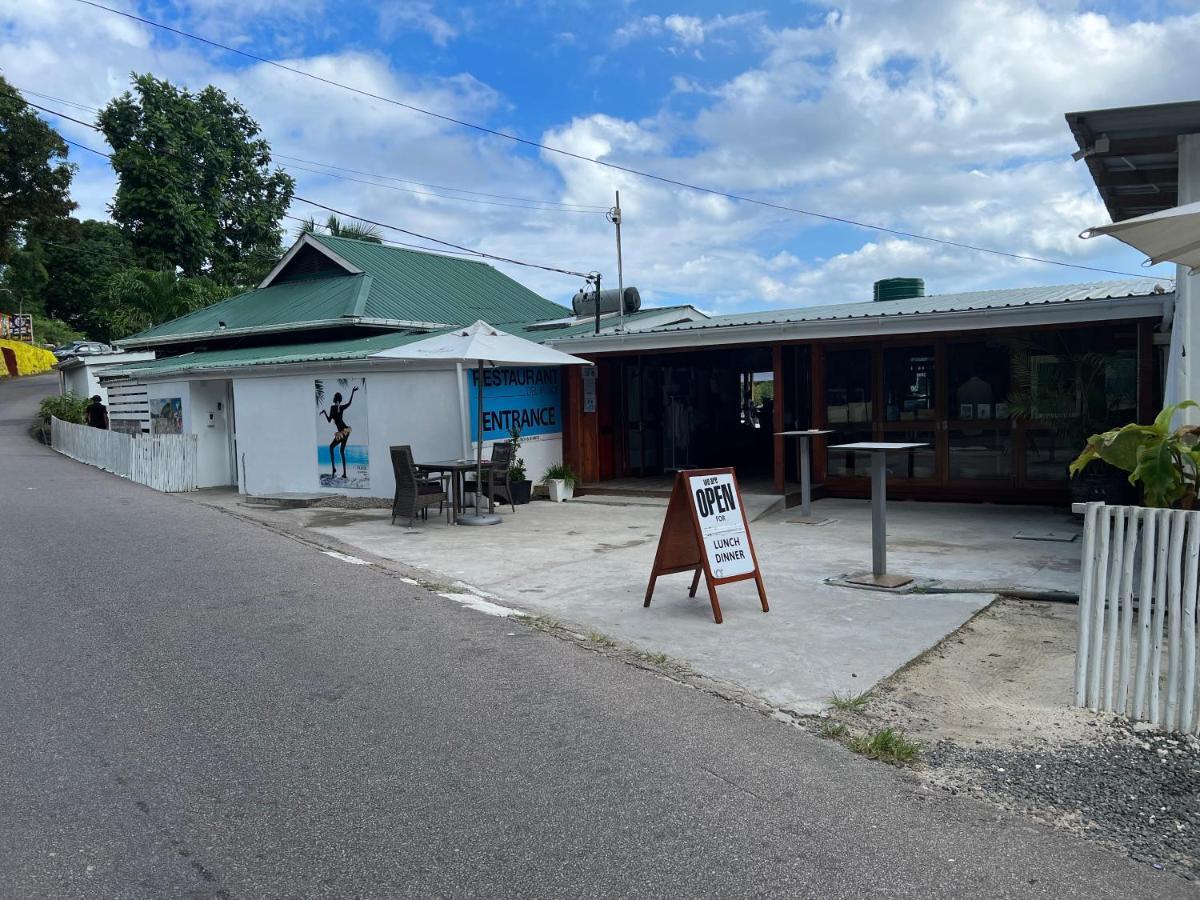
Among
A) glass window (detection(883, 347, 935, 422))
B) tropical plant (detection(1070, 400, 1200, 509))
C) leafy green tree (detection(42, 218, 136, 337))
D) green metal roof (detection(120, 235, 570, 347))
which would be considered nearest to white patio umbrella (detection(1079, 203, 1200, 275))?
tropical plant (detection(1070, 400, 1200, 509))

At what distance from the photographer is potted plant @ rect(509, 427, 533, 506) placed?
1451cm

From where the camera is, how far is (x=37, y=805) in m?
3.90

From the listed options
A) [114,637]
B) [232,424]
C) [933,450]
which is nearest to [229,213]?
[232,424]

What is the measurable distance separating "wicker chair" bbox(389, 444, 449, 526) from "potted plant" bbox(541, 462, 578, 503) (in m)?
2.82

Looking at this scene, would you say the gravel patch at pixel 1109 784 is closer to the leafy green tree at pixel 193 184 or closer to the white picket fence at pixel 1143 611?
Result: the white picket fence at pixel 1143 611

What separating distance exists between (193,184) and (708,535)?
38.5m

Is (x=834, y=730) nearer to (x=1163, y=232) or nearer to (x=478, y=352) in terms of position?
(x=1163, y=232)

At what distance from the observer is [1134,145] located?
7.69 meters

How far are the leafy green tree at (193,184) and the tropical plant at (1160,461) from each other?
127 ft

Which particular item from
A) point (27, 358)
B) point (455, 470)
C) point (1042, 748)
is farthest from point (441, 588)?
point (27, 358)

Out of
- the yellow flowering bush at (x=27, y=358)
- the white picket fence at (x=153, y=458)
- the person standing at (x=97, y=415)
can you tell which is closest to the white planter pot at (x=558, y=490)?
the white picket fence at (x=153, y=458)

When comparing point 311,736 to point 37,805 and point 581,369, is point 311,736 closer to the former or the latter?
point 37,805

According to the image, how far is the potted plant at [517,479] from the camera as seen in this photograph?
1451cm

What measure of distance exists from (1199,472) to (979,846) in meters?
2.66
